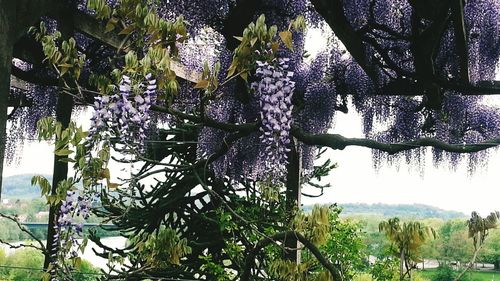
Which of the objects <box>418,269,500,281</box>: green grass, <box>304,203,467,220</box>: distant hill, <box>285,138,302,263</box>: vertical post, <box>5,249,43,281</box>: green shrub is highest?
<box>285,138,302,263</box>: vertical post

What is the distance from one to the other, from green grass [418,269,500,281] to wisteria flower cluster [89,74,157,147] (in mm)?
1456

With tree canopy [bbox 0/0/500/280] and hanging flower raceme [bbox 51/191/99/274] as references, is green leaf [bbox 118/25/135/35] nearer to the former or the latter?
tree canopy [bbox 0/0/500/280]

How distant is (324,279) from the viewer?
1.85 metres

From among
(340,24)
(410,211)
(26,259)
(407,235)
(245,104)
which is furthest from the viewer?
(245,104)

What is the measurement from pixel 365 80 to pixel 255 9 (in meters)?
0.91

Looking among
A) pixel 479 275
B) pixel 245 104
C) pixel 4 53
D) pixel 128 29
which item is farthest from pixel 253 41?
pixel 245 104

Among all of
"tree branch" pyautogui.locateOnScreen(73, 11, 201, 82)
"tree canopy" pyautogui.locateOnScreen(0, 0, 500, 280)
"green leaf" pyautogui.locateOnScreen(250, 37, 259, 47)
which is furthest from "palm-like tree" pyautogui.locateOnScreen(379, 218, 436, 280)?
"tree branch" pyautogui.locateOnScreen(73, 11, 201, 82)

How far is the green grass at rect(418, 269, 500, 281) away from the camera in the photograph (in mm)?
2432

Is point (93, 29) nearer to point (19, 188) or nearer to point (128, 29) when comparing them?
point (19, 188)

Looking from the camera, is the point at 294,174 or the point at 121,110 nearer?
the point at 121,110

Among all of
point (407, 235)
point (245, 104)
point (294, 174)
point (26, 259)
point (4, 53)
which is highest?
point (245, 104)

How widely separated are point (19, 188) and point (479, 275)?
2.04 metres

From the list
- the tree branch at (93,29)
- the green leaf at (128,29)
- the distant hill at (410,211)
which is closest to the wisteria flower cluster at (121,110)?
the green leaf at (128,29)

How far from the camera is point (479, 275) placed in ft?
8.20
